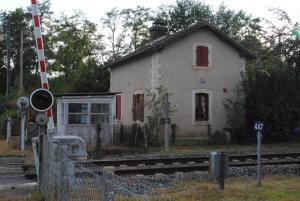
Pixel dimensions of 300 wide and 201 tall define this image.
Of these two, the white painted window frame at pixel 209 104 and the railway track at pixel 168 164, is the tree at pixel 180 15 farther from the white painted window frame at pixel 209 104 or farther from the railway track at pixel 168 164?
the railway track at pixel 168 164

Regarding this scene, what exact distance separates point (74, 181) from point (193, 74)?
21.0 meters

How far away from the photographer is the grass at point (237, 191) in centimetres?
980

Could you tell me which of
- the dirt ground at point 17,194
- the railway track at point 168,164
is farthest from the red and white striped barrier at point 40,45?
the railway track at point 168,164

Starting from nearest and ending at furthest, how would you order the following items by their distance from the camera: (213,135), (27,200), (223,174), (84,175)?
(84,175)
(27,200)
(223,174)
(213,135)

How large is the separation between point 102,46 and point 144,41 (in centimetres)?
536

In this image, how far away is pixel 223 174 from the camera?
10688 millimetres

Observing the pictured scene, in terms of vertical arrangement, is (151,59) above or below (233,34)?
below

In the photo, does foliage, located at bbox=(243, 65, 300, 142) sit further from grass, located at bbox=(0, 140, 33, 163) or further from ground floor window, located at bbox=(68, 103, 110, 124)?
grass, located at bbox=(0, 140, 33, 163)

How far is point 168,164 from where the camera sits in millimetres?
16656

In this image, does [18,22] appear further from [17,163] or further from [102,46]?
[17,163]

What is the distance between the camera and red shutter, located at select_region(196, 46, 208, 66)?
27859 millimetres

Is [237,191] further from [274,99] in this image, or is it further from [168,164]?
[274,99]

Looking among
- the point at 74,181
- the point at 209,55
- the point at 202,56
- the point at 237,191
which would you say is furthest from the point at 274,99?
the point at 74,181

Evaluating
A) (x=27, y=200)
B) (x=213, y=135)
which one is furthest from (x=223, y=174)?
(x=213, y=135)
